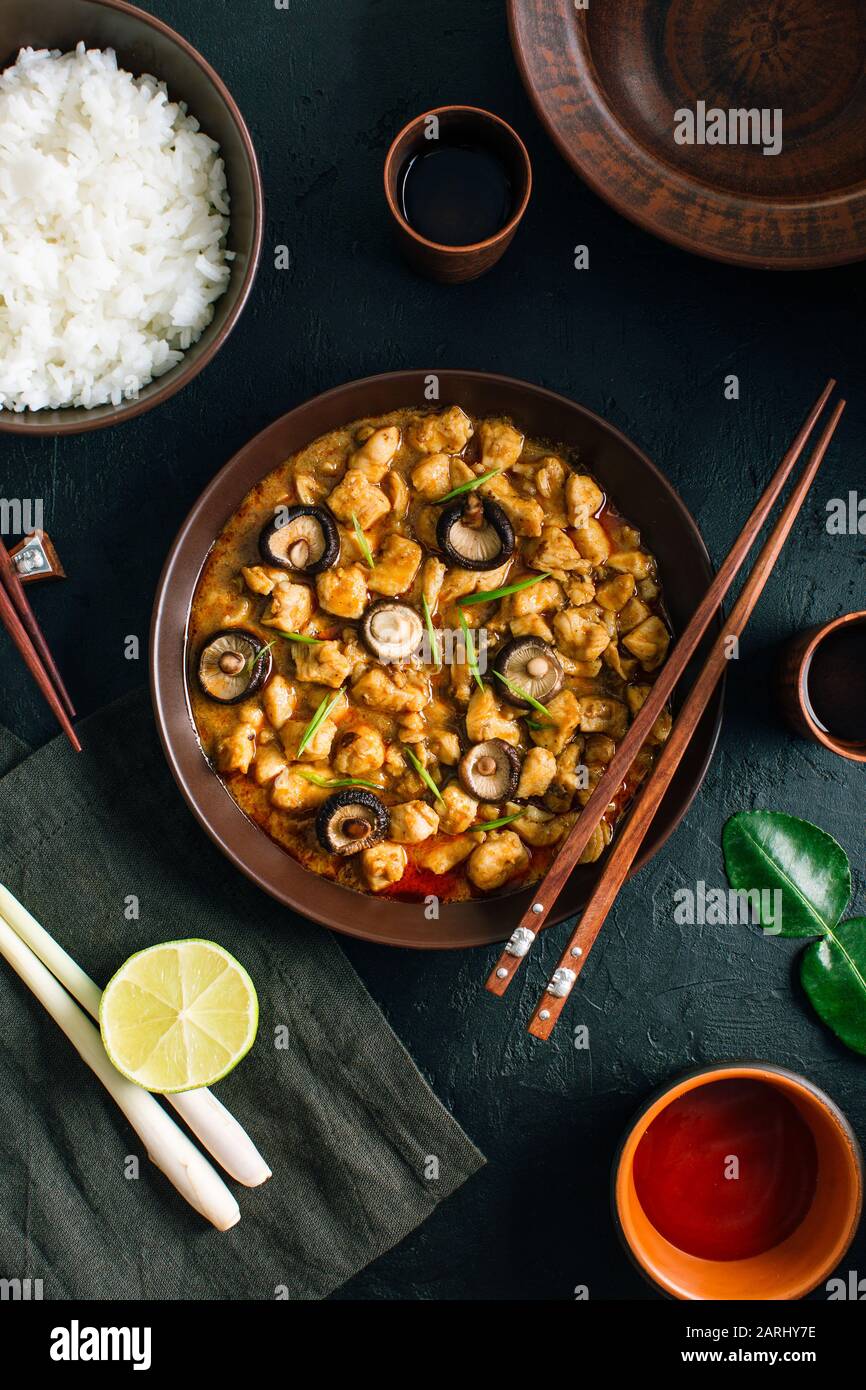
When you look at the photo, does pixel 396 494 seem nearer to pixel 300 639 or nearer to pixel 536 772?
pixel 300 639

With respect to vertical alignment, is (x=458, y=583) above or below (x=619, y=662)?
above

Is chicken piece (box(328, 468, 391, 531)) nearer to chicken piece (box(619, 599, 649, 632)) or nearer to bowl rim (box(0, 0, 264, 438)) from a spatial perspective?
bowl rim (box(0, 0, 264, 438))

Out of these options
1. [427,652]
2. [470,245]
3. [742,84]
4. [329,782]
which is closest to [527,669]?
[427,652]

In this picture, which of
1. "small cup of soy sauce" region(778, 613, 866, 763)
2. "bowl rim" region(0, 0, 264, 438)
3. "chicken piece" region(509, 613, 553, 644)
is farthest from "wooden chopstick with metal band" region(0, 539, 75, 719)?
"small cup of soy sauce" region(778, 613, 866, 763)

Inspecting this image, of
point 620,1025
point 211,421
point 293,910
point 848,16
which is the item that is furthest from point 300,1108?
point 848,16

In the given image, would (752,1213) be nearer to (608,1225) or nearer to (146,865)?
(608,1225)
